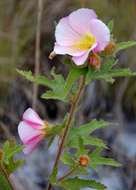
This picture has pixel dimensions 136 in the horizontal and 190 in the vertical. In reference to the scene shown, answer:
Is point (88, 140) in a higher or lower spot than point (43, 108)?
higher

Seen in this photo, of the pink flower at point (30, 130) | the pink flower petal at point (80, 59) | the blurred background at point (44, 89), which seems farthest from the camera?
the blurred background at point (44, 89)

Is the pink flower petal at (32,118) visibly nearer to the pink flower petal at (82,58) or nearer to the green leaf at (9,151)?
the green leaf at (9,151)

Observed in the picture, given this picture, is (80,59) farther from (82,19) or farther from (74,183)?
(74,183)

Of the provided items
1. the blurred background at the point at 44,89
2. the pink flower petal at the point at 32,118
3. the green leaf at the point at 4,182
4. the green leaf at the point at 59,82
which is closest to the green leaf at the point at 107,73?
the green leaf at the point at 59,82

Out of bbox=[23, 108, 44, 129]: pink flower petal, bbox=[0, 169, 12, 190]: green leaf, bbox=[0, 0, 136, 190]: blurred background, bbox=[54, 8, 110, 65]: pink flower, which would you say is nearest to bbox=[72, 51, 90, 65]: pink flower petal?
bbox=[54, 8, 110, 65]: pink flower

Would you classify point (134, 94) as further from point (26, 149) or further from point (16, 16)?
point (26, 149)

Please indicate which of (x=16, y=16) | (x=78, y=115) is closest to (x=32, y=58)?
(x=16, y=16)

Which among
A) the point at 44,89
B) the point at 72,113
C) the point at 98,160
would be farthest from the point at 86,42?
the point at 44,89

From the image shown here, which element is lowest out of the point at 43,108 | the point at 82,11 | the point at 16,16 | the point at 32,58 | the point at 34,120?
the point at 43,108
